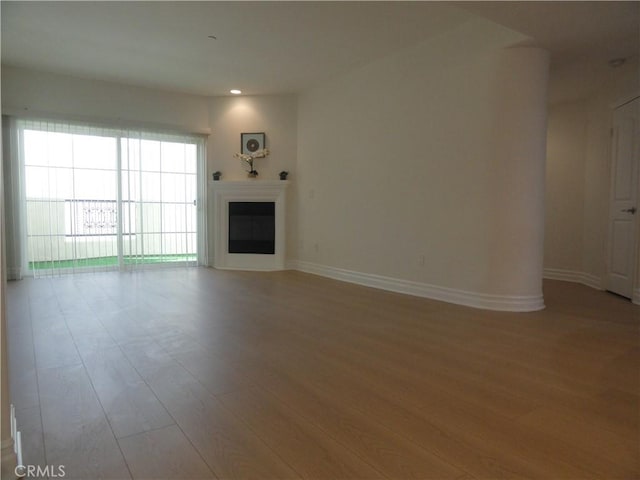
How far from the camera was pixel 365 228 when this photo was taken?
493 cm

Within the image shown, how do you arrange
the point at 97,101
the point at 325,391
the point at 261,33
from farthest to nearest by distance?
1. the point at 97,101
2. the point at 261,33
3. the point at 325,391

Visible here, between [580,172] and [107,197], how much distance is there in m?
6.33

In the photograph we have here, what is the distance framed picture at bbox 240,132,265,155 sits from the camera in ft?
20.3

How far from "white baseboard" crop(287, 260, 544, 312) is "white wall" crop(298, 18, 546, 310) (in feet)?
0.15

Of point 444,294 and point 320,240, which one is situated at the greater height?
point 320,240

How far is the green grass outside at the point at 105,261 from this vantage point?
535 cm

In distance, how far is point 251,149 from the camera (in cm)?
622

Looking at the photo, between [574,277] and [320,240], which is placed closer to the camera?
[574,277]

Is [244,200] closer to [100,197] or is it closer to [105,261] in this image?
[100,197]

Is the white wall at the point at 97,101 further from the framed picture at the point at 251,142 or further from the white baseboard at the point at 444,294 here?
the white baseboard at the point at 444,294

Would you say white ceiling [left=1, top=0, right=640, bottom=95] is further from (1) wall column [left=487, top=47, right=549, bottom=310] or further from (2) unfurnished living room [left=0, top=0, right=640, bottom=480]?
(1) wall column [left=487, top=47, right=549, bottom=310]

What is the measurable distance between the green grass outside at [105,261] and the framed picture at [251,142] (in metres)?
1.84

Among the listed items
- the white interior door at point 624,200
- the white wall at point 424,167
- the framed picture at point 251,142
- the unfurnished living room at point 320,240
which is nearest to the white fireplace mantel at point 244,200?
the unfurnished living room at point 320,240

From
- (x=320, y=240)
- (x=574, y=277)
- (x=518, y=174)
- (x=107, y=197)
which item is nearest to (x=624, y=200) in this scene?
(x=574, y=277)
